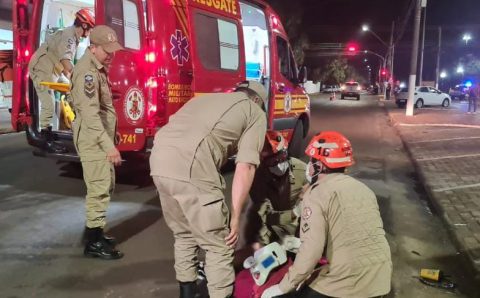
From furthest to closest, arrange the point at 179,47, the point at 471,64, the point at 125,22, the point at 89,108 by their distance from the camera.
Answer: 1. the point at 471,64
2. the point at 179,47
3. the point at 125,22
4. the point at 89,108

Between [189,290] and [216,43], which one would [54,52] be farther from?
[189,290]

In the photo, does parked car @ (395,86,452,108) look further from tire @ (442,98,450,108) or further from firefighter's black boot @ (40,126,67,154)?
firefighter's black boot @ (40,126,67,154)

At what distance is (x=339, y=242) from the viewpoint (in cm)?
249

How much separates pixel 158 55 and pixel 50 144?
75.8 inches

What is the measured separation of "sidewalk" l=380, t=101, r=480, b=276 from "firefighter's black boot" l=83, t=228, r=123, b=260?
10.3 feet

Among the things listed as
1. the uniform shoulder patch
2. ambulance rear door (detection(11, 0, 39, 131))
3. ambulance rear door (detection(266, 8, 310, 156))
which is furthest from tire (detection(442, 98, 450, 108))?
the uniform shoulder patch

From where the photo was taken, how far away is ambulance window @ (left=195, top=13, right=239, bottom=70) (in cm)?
616

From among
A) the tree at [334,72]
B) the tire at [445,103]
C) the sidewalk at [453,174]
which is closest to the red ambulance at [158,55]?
the sidewalk at [453,174]

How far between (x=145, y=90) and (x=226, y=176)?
2366mm

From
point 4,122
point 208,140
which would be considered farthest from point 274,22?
point 4,122

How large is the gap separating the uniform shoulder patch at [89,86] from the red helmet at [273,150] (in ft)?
4.88

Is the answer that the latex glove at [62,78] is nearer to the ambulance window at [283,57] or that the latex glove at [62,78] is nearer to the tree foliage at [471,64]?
the ambulance window at [283,57]

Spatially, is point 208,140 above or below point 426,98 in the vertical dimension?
above

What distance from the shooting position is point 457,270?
4.18m
